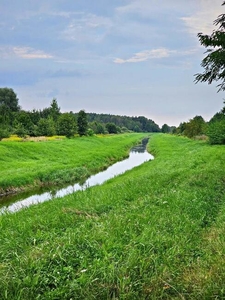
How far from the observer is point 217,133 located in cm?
3647

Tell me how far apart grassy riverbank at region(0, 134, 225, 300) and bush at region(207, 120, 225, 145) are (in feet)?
94.4

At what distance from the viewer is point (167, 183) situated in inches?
489

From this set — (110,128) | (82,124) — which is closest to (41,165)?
(82,124)

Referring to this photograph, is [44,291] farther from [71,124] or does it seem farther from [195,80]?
[71,124]

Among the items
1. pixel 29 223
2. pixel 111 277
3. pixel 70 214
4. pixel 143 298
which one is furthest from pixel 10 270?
pixel 70 214

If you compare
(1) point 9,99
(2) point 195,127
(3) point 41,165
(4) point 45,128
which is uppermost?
(1) point 9,99

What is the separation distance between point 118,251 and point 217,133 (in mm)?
33918

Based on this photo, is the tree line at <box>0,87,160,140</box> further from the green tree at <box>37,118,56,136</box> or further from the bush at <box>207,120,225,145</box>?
the bush at <box>207,120,225,145</box>

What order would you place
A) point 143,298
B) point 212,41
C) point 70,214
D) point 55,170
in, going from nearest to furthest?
1. point 143,298
2. point 70,214
3. point 212,41
4. point 55,170

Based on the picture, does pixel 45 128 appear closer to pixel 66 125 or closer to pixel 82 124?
pixel 66 125

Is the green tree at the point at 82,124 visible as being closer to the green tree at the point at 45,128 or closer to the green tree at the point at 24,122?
the green tree at the point at 45,128

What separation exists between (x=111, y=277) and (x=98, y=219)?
9.89 feet

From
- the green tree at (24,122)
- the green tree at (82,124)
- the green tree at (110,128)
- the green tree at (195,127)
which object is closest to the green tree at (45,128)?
the green tree at (24,122)

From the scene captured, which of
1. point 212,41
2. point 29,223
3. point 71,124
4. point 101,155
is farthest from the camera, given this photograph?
point 71,124
